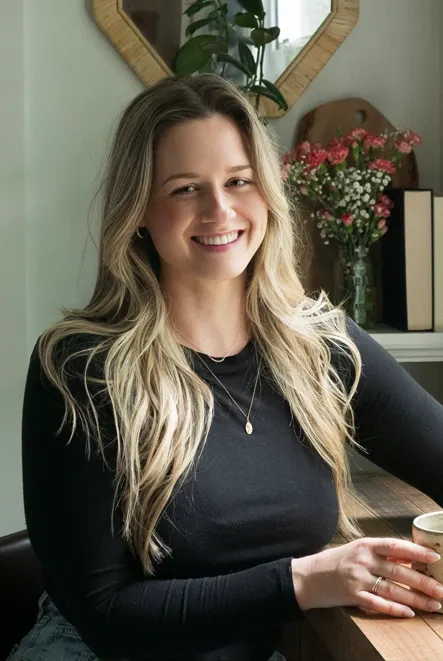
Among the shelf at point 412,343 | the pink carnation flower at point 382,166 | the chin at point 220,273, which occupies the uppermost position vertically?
the pink carnation flower at point 382,166

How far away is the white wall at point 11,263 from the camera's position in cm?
229

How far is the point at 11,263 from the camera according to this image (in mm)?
2332

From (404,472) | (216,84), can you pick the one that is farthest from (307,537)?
(216,84)

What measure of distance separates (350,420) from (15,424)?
0.99 metres

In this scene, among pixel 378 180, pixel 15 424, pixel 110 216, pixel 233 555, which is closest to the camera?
pixel 233 555

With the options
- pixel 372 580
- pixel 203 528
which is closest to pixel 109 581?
pixel 203 528

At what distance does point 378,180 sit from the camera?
221 cm

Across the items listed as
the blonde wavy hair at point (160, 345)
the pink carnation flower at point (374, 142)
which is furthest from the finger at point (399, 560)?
the pink carnation flower at point (374, 142)

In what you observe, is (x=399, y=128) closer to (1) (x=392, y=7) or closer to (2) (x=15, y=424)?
(1) (x=392, y=7)

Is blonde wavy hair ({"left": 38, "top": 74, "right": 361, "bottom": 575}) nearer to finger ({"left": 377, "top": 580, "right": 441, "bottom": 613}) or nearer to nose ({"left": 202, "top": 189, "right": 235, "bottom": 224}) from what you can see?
nose ({"left": 202, "top": 189, "right": 235, "bottom": 224})

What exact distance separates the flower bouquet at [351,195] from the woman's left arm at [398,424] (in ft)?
1.90

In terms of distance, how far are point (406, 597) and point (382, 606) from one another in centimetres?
3

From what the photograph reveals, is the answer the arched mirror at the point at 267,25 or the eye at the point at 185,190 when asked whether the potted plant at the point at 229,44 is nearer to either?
the arched mirror at the point at 267,25

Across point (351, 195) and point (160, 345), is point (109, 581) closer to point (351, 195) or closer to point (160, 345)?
point (160, 345)
